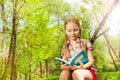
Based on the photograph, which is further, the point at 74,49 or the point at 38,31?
the point at 38,31

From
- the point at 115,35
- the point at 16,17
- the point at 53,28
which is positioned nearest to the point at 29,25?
the point at 16,17

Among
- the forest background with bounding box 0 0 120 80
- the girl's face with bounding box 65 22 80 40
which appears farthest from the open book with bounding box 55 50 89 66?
the forest background with bounding box 0 0 120 80

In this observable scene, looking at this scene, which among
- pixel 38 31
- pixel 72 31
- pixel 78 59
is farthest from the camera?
pixel 38 31

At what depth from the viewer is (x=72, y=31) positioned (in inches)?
112

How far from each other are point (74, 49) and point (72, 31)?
0.58ft

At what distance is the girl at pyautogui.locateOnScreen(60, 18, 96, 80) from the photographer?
2.71m

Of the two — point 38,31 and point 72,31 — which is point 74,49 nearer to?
point 72,31

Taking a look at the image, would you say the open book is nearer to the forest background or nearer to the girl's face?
the girl's face

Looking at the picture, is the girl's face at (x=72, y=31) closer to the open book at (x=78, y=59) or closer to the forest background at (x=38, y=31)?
the open book at (x=78, y=59)

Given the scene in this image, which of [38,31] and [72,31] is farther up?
[38,31]

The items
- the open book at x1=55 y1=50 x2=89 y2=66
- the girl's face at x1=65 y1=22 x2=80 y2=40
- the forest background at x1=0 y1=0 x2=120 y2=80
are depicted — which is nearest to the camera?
the open book at x1=55 y1=50 x2=89 y2=66

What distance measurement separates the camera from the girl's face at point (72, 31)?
9.37 ft

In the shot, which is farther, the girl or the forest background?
the forest background

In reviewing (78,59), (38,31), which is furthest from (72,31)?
(38,31)
